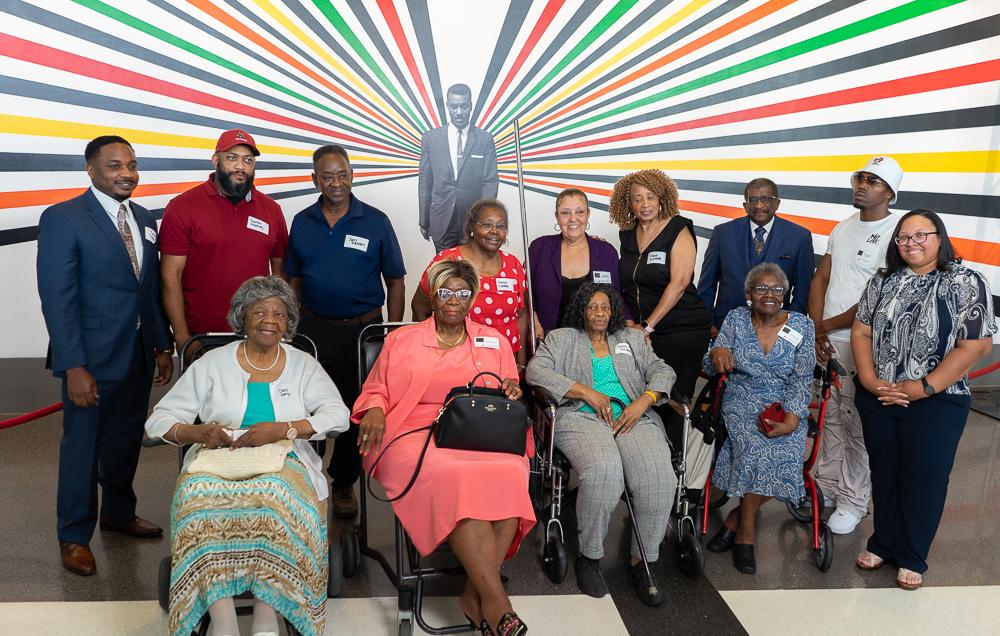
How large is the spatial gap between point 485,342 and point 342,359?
88 centimetres

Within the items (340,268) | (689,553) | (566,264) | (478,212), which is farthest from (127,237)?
(689,553)

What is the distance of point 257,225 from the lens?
3.41 meters

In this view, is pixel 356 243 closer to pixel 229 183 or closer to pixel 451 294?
pixel 229 183

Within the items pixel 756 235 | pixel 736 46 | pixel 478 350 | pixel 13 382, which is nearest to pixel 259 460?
pixel 478 350

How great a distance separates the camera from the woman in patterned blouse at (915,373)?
2.82m

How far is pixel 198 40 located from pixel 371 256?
2373mm

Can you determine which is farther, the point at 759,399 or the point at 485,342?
the point at 759,399

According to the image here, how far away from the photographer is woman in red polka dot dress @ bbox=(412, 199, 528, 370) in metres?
3.37

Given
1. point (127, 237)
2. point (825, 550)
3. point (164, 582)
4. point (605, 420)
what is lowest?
point (825, 550)

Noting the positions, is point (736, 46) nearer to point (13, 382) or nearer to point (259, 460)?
point (259, 460)

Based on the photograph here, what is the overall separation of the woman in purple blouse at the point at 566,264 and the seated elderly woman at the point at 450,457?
0.66 m

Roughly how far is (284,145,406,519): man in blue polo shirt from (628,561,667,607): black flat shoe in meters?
1.45

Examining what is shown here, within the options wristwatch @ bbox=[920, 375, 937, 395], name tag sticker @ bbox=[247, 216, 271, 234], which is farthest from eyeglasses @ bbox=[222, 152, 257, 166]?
wristwatch @ bbox=[920, 375, 937, 395]

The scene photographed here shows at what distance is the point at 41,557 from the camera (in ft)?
10.3
